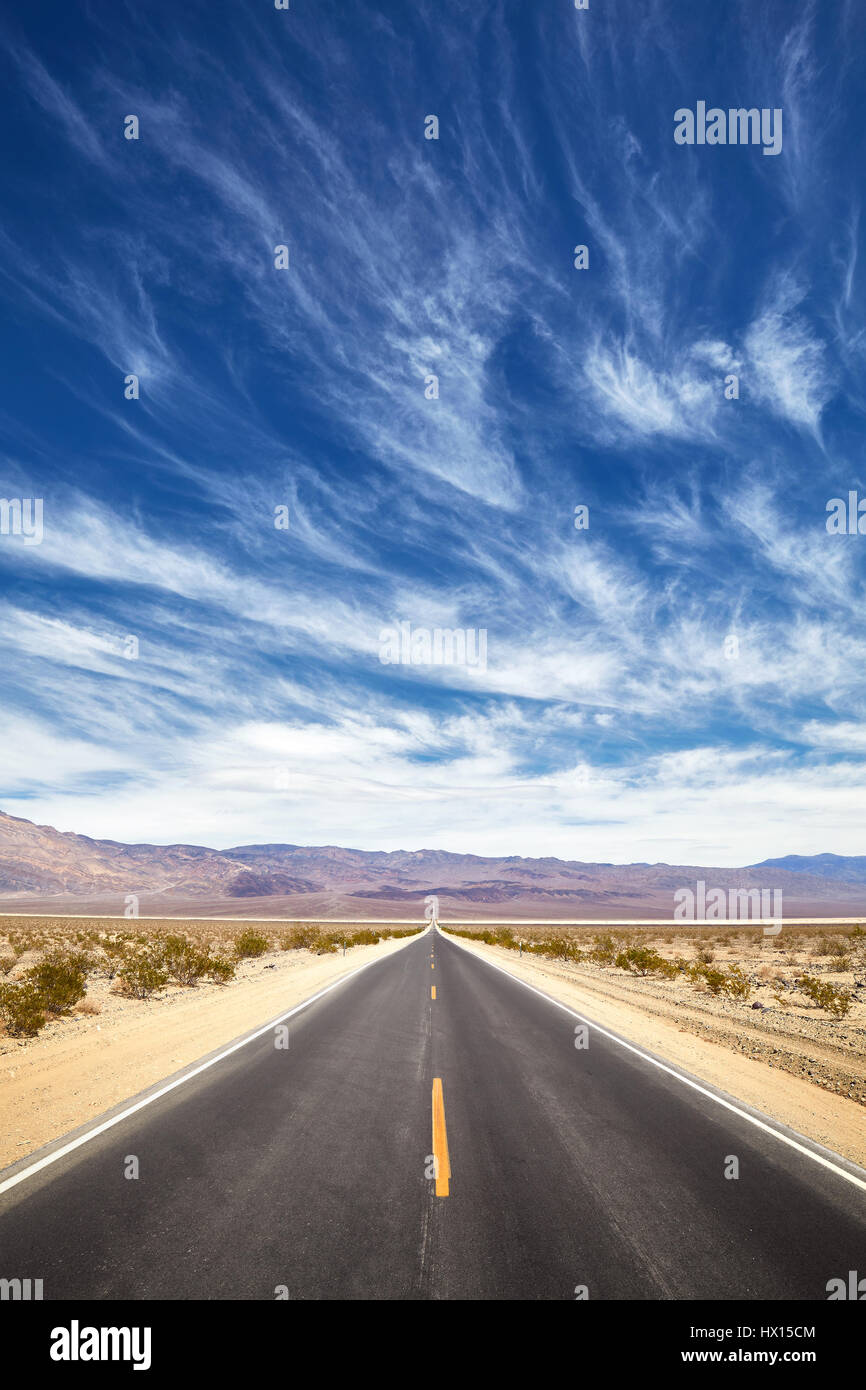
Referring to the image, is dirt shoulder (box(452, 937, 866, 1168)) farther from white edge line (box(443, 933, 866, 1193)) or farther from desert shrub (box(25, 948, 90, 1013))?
desert shrub (box(25, 948, 90, 1013))

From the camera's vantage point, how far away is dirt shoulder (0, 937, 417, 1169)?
7.02m

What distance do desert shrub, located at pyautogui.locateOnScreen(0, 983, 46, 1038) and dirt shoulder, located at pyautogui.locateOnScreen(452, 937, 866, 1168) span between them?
38.5 feet

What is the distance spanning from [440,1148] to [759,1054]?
27.0ft

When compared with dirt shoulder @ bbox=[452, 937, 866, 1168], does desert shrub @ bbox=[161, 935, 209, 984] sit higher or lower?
lower

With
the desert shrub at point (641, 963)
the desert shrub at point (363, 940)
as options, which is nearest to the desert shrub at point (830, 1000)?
the desert shrub at point (641, 963)

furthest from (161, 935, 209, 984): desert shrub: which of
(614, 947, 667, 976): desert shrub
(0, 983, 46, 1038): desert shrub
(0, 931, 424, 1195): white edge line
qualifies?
(614, 947, 667, 976): desert shrub

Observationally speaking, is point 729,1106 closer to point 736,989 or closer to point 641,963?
point 736,989

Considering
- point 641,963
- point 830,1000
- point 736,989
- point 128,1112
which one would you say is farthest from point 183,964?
point 830,1000

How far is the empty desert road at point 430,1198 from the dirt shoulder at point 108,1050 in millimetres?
892

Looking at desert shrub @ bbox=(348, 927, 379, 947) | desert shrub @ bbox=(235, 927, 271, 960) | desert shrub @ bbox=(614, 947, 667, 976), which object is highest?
desert shrub @ bbox=(614, 947, 667, 976)

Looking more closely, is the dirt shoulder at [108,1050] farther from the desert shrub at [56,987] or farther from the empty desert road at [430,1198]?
the empty desert road at [430,1198]

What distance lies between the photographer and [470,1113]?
23.5 ft

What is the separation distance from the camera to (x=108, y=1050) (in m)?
10.2
